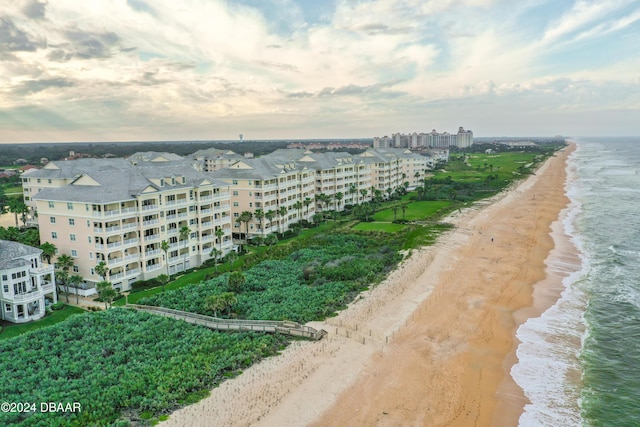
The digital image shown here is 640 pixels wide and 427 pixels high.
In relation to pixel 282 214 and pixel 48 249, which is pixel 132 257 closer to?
pixel 48 249

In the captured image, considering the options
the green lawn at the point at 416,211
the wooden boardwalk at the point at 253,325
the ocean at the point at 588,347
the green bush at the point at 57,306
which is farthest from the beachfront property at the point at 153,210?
the ocean at the point at 588,347

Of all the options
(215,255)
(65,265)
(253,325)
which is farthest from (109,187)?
(253,325)

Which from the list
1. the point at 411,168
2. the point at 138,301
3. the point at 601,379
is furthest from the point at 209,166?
the point at 601,379

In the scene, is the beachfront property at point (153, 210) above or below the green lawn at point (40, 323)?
above

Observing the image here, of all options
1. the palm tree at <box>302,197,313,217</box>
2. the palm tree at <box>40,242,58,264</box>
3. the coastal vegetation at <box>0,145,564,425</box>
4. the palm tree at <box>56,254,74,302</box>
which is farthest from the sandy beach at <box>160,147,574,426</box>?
the palm tree at <box>302,197,313,217</box>

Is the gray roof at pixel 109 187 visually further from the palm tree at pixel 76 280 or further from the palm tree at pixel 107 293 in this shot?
the palm tree at pixel 107 293

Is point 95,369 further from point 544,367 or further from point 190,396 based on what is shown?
point 544,367

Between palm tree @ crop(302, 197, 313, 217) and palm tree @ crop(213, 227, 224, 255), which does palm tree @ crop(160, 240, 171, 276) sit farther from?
palm tree @ crop(302, 197, 313, 217)
